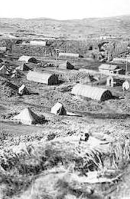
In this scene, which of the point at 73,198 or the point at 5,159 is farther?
the point at 5,159

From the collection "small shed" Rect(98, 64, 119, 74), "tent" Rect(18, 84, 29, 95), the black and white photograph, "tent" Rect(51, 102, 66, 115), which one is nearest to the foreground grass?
the black and white photograph

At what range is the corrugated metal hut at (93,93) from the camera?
4038 centimetres

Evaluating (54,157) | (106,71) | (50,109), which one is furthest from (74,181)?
(106,71)

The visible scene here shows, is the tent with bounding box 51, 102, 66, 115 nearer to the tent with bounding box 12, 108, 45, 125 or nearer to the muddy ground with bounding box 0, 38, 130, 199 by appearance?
the muddy ground with bounding box 0, 38, 130, 199

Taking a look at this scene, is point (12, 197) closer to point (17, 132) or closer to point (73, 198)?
point (73, 198)

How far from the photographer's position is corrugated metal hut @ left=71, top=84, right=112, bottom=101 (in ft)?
132

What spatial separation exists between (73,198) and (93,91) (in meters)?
29.6

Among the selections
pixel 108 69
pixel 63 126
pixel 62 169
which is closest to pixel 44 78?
pixel 108 69

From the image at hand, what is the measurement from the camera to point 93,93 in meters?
41.1

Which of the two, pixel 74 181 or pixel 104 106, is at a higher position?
pixel 74 181

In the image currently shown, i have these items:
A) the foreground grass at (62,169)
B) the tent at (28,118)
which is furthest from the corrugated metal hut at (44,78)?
the foreground grass at (62,169)

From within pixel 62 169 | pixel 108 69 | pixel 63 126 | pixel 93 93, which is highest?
pixel 62 169

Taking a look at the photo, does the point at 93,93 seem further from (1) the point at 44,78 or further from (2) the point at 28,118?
(2) the point at 28,118

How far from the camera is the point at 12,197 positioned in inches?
500
